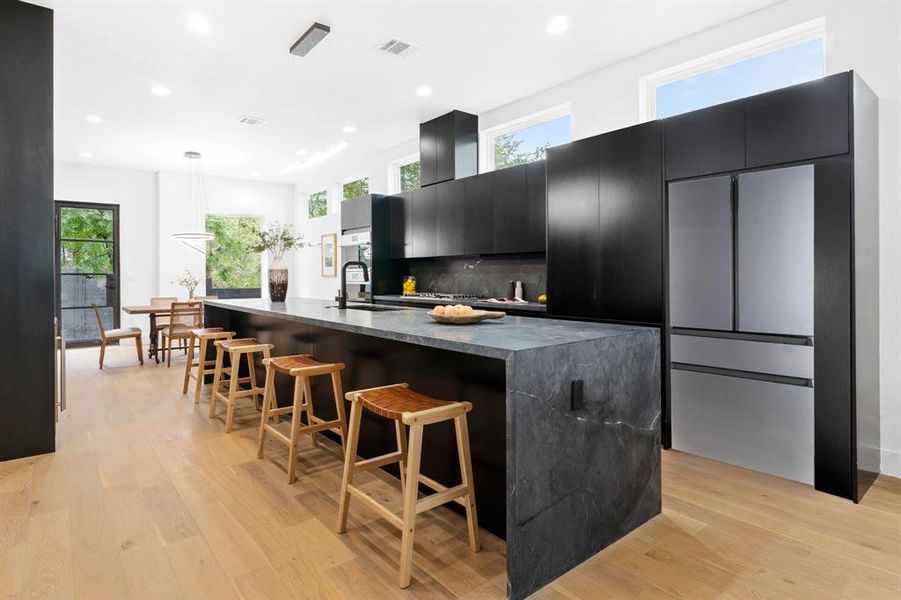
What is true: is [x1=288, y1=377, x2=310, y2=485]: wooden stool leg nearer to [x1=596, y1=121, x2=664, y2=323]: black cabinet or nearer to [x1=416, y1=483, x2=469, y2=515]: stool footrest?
[x1=416, y1=483, x2=469, y2=515]: stool footrest

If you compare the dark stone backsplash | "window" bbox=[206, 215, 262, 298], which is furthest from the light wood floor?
"window" bbox=[206, 215, 262, 298]

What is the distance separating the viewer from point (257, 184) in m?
9.66

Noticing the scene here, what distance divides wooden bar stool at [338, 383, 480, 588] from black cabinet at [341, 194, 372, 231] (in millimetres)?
4718

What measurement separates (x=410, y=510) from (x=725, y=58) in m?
3.97

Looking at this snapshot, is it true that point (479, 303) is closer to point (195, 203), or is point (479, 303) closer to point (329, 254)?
point (329, 254)

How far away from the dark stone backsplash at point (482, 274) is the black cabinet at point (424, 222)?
0.96ft

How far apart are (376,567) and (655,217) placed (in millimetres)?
2784

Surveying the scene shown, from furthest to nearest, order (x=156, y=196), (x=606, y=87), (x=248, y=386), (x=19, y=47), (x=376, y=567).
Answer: (x=156, y=196), (x=248, y=386), (x=606, y=87), (x=19, y=47), (x=376, y=567)

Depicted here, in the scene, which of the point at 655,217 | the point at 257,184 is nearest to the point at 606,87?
the point at 655,217

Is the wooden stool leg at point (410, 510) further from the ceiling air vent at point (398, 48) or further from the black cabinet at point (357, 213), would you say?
the black cabinet at point (357, 213)

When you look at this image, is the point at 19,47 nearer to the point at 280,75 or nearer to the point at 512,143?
the point at 280,75

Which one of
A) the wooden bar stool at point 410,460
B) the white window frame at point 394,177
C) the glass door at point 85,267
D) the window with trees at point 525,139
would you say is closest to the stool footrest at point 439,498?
the wooden bar stool at point 410,460

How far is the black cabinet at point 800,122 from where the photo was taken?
2.61 meters

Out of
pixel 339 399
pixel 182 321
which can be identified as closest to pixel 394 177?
pixel 182 321
